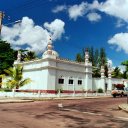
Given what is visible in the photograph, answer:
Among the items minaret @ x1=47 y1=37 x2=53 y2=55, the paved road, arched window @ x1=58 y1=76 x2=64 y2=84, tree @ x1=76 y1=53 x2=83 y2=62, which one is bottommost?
the paved road

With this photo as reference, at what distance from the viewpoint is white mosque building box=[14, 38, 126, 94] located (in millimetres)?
42344

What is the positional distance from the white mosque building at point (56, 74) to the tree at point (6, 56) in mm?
13186

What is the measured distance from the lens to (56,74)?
43625 mm

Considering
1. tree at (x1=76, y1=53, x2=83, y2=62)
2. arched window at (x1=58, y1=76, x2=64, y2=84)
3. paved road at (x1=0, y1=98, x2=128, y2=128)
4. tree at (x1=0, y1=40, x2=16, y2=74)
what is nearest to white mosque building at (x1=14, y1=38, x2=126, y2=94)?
arched window at (x1=58, y1=76, x2=64, y2=84)

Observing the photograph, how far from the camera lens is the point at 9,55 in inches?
2562

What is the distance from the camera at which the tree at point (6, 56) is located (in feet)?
206

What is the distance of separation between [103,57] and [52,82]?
38363 mm

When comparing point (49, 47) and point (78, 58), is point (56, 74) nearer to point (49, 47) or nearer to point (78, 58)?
point (49, 47)

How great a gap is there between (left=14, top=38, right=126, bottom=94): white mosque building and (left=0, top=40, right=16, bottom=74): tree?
43.3 ft

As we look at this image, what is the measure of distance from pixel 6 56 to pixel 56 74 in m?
24.3

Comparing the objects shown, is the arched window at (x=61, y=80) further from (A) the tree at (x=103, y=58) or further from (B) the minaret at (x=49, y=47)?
(A) the tree at (x=103, y=58)

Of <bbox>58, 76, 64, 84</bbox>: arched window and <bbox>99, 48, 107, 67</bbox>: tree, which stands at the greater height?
<bbox>99, 48, 107, 67</bbox>: tree

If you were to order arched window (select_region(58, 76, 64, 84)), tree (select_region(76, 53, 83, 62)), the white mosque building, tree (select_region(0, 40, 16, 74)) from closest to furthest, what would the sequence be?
the white mosque building → arched window (select_region(58, 76, 64, 84)) → tree (select_region(0, 40, 16, 74)) → tree (select_region(76, 53, 83, 62))

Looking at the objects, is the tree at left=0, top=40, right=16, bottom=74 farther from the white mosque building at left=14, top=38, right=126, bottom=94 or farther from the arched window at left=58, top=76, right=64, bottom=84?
the arched window at left=58, top=76, right=64, bottom=84
